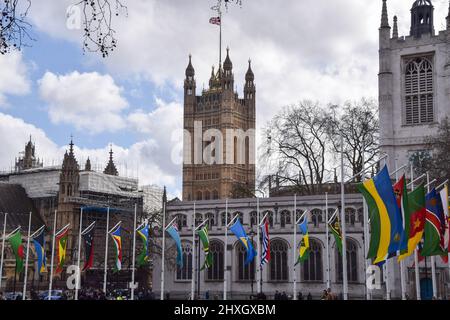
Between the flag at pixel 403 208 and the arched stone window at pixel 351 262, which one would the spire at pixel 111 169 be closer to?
the arched stone window at pixel 351 262

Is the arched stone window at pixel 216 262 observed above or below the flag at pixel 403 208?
below

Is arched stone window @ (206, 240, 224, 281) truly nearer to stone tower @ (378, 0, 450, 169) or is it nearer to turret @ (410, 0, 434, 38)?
stone tower @ (378, 0, 450, 169)

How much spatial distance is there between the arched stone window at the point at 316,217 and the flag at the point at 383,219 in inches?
1019

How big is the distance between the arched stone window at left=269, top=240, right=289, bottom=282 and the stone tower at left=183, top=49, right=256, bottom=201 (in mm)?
78243

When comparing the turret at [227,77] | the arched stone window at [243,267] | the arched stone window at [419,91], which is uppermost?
the turret at [227,77]

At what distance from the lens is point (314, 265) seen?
48156mm

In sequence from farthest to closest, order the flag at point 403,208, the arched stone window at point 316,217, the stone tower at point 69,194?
the stone tower at point 69,194 → the arched stone window at point 316,217 → the flag at point 403,208

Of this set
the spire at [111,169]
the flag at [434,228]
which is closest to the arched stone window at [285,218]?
the flag at [434,228]

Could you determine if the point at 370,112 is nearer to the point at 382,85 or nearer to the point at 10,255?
the point at 382,85

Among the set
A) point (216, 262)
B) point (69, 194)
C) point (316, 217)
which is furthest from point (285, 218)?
point (69, 194)

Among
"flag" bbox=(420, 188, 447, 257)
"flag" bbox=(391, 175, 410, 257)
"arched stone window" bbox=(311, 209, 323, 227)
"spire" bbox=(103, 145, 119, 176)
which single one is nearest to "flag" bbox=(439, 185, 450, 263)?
"flag" bbox=(420, 188, 447, 257)

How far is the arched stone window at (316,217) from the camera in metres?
48.8
